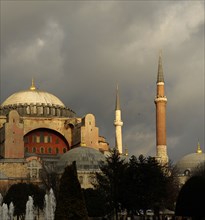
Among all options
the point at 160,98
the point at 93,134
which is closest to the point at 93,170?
the point at 93,134

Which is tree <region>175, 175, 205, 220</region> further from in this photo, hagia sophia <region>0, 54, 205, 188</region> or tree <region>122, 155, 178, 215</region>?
hagia sophia <region>0, 54, 205, 188</region>

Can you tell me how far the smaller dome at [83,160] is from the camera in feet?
194

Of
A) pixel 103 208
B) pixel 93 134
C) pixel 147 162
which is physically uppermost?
pixel 93 134

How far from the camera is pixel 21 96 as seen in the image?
232 ft

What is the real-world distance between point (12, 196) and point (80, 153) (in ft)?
50.5

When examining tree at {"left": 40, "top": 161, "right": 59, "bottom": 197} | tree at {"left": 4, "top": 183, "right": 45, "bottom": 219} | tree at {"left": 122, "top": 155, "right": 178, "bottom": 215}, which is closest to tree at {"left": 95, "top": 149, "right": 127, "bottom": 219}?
tree at {"left": 122, "top": 155, "right": 178, "bottom": 215}

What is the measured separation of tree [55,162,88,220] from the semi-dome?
167ft

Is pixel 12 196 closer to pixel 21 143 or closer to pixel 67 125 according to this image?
pixel 21 143

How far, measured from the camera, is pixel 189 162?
243 feet

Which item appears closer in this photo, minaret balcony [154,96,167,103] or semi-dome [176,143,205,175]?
minaret balcony [154,96,167,103]

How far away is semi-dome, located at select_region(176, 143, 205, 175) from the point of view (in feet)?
238

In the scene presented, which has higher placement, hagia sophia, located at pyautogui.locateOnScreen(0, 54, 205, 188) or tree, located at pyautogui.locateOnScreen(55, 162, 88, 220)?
A: hagia sophia, located at pyautogui.locateOnScreen(0, 54, 205, 188)

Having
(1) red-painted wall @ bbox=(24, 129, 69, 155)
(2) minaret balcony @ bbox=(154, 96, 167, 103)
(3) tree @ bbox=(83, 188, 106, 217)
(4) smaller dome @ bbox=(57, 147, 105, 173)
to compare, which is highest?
(2) minaret balcony @ bbox=(154, 96, 167, 103)

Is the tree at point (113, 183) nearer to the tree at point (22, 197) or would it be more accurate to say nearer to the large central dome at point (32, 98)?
the tree at point (22, 197)
